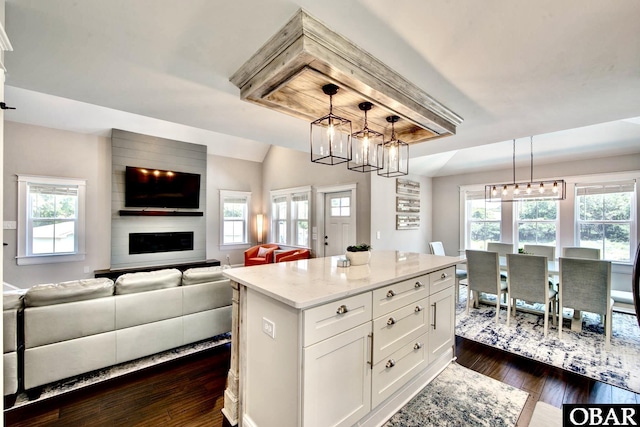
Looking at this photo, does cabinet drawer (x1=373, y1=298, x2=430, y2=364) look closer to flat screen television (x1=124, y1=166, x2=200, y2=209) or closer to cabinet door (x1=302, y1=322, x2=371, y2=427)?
cabinet door (x1=302, y1=322, x2=371, y2=427)

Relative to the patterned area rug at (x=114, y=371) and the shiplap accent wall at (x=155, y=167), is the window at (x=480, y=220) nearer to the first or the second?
the patterned area rug at (x=114, y=371)

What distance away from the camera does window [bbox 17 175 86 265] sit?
4.66m

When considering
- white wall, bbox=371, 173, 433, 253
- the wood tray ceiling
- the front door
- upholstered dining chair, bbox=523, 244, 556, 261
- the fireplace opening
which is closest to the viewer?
the wood tray ceiling

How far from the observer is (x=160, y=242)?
229 inches

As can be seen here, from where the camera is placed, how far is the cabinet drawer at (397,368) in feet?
5.93

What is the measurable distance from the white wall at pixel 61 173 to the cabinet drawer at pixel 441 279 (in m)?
5.96

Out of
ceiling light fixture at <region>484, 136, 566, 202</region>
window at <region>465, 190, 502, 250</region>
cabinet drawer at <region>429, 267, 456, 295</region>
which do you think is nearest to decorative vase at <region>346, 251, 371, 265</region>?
cabinet drawer at <region>429, 267, 456, 295</region>

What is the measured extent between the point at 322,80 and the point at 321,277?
1322 millimetres

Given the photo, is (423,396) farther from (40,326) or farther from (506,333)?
(40,326)

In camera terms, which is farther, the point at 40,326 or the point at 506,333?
the point at 506,333

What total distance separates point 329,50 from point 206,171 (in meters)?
5.83

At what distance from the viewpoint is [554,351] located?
2842mm

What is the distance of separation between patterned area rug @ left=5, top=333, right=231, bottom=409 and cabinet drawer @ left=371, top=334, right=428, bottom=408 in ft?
6.07

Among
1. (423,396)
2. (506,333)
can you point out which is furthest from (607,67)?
(506,333)
